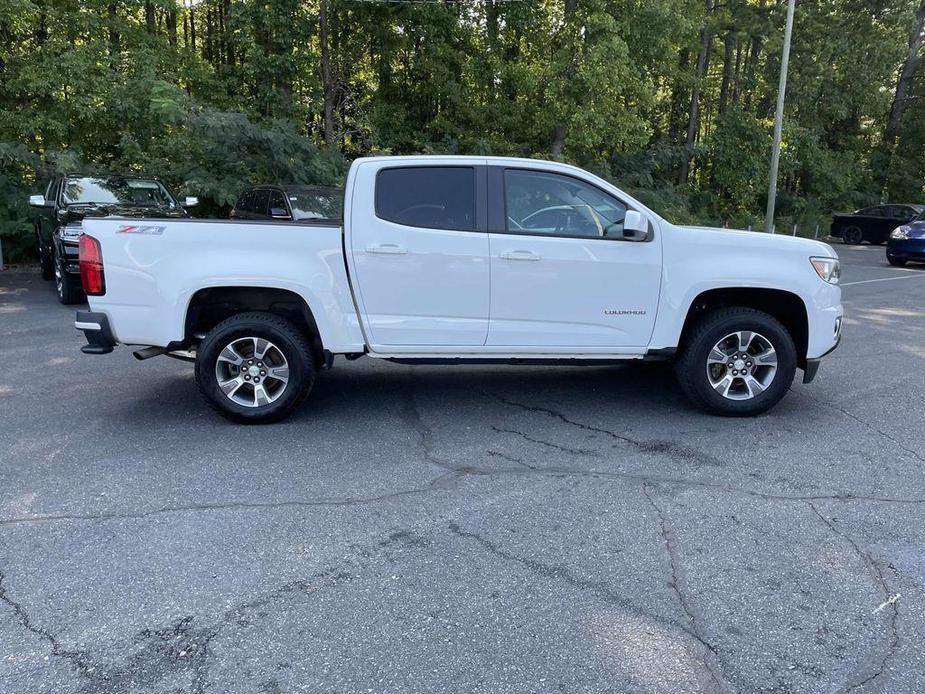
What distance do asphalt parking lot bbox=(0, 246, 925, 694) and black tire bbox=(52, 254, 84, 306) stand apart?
4.85 meters

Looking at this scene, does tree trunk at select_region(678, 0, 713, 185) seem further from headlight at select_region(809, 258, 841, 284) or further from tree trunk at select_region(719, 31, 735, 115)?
headlight at select_region(809, 258, 841, 284)

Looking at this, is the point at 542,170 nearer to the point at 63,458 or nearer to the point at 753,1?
the point at 63,458

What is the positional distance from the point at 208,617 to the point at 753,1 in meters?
31.7

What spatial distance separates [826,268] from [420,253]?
3155mm

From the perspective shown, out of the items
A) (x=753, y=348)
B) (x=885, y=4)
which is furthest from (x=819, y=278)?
(x=885, y=4)

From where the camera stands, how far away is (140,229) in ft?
17.0

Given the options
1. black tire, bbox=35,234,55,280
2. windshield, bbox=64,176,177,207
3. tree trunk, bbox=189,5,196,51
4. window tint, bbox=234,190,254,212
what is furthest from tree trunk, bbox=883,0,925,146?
black tire, bbox=35,234,55,280

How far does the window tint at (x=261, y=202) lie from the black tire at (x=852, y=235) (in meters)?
24.1

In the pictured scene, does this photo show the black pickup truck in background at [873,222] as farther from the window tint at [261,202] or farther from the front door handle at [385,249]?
the front door handle at [385,249]

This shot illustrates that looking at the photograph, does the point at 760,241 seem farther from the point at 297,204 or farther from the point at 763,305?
the point at 297,204

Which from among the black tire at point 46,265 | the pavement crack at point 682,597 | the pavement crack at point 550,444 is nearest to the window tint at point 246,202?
the black tire at point 46,265

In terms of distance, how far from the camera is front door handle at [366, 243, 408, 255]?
17.5ft

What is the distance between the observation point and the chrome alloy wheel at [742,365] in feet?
18.6

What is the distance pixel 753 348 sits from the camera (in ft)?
18.9
